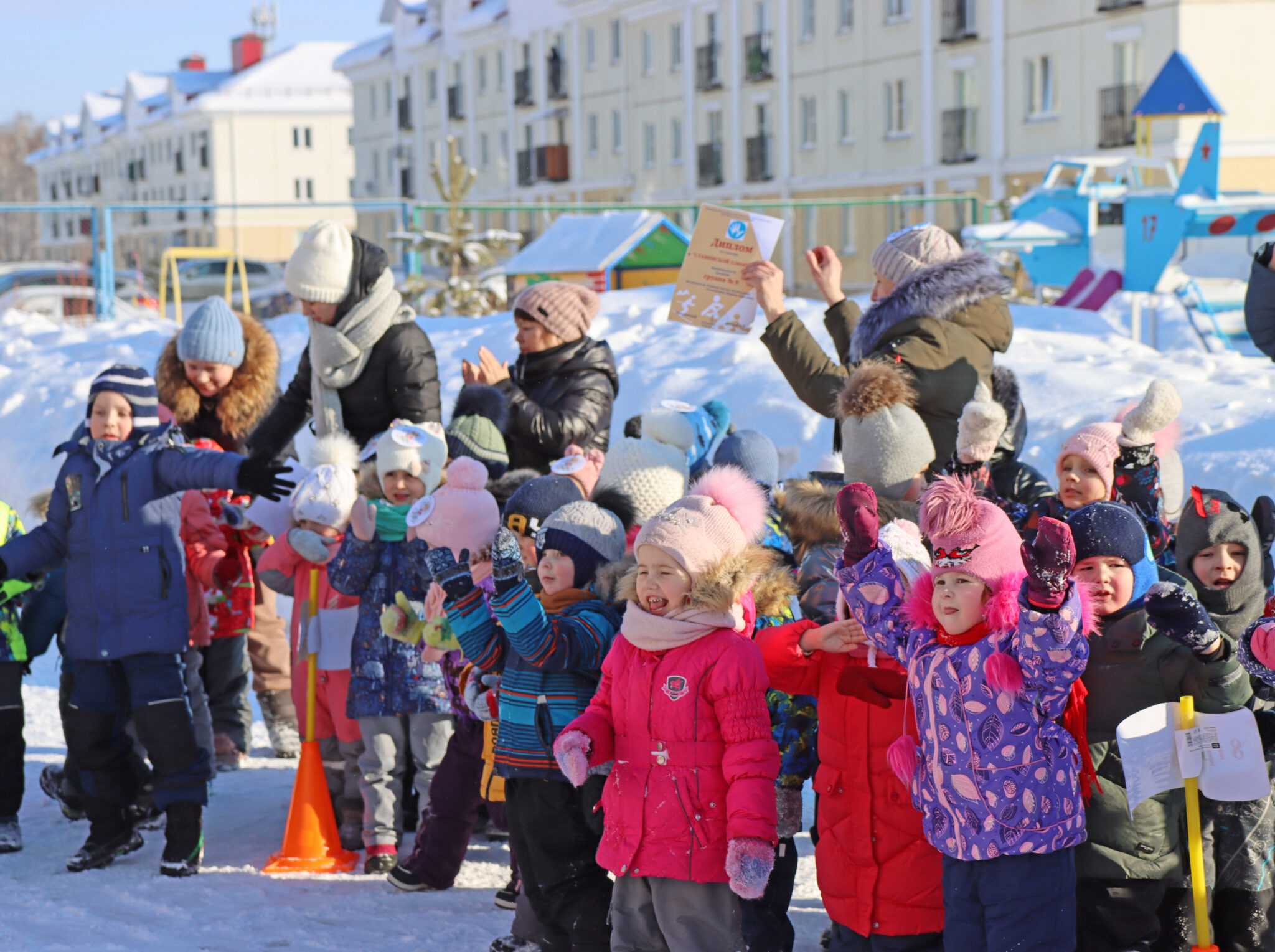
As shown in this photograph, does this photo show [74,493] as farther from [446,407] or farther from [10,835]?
[446,407]

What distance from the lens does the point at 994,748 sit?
11.3 feet

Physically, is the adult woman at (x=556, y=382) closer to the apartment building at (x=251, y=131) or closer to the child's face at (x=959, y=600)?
the child's face at (x=959, y=600)

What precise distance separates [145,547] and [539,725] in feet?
5.75

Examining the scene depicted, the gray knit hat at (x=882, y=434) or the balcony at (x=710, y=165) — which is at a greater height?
the balcony at (x=710, y=165)

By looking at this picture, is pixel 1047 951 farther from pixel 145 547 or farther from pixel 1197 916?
pixel 145 547

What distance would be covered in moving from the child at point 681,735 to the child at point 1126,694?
2.49ft

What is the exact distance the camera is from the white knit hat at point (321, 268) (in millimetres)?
5855

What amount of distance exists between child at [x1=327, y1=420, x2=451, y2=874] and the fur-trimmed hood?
4.46 ft

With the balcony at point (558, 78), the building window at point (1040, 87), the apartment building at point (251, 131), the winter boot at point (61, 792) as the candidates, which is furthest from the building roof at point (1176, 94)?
the apartment building at point (251, 131)

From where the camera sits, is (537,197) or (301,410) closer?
(301,410)

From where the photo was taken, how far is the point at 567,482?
15.4 feet

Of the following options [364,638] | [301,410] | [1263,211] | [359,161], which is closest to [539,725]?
[364,638]

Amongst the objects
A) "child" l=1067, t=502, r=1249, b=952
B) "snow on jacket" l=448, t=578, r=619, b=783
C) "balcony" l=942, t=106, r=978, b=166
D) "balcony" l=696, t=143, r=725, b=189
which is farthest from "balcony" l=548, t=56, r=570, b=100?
"child" l=1067, t=502, r=1249, b=952

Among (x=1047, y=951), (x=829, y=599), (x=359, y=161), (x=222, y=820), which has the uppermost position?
(x=359, y=161)
